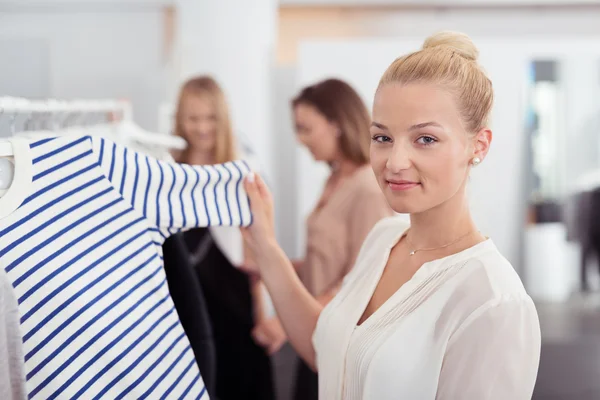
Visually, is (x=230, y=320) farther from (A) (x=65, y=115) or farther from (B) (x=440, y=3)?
(B) (x=440, y=3)

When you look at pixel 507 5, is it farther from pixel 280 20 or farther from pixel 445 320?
pixel 445 320

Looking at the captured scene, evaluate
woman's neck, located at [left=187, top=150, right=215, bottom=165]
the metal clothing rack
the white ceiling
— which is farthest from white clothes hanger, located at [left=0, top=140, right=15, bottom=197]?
the white ceiling

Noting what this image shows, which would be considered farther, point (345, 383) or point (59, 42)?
point (59, 42)

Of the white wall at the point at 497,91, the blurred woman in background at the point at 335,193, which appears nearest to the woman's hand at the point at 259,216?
the blurred woman in background at the point at 335,193

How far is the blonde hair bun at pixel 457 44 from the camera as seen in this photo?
3.98 ft

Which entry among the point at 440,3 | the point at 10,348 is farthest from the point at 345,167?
the point at 440,3

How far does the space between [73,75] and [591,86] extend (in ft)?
14.6

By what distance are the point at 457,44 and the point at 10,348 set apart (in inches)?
35.3

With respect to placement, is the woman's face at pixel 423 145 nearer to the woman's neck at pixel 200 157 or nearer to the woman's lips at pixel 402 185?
the woman's lips at pixel 402 185

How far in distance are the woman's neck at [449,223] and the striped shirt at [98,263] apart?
43cm

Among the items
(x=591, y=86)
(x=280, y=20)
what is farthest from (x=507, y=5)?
(x=280, y=20)

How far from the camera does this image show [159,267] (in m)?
1.31

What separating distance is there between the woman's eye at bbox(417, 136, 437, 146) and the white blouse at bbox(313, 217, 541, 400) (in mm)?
197

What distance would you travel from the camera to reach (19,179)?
111 cm
